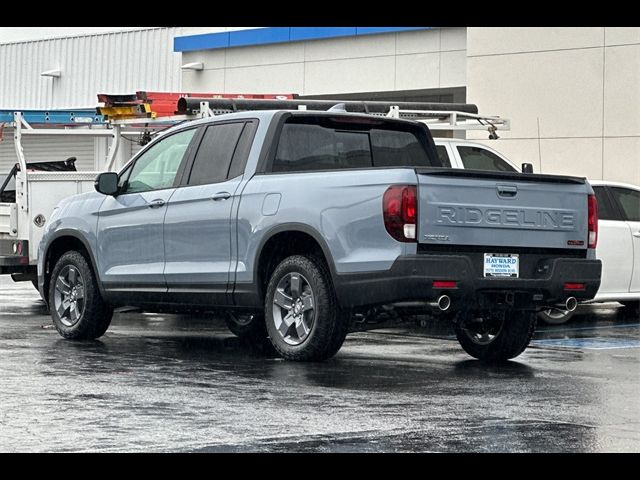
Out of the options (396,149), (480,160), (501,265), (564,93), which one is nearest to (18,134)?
(480,160)

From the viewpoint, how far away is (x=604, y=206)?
16328 mm

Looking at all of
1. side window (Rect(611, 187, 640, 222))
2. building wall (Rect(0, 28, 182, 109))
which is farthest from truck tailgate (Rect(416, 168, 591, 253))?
building wall (Rect(0, 28, 182, 109))

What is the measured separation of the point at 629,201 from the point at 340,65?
15046 millimetres

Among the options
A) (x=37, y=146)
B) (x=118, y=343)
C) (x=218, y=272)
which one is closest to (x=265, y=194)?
(x=218, y=272)

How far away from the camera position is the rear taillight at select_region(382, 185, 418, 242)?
1048 cm

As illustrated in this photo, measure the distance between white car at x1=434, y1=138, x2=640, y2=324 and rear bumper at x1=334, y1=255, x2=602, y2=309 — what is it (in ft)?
14.8

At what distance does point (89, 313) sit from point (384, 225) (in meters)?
3.71

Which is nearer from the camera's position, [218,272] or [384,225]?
[384,225]

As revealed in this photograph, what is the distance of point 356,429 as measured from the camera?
311 inches

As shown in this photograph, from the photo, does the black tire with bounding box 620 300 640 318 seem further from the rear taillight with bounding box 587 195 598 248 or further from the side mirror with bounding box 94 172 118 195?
the side mirror with bounding box 94 172 118 195

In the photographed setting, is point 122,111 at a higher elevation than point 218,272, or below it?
higher

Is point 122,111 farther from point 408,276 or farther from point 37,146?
point 37,146

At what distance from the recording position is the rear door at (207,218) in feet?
39.1

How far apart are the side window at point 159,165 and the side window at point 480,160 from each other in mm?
4087
